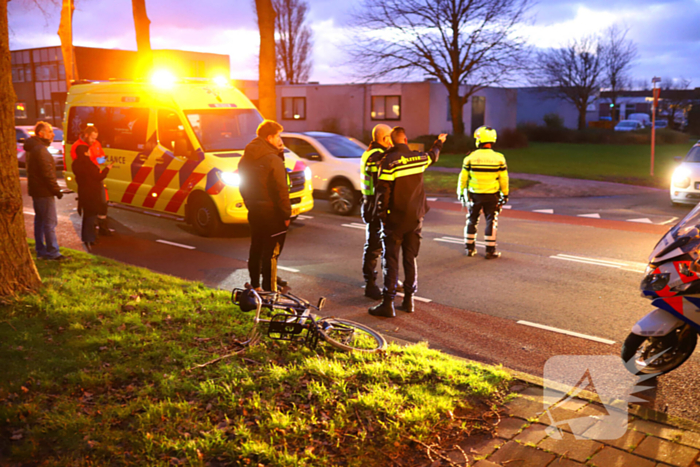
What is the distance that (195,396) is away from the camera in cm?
436

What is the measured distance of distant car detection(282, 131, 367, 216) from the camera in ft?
43.6

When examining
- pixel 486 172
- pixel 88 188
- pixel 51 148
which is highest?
pixel 51 148

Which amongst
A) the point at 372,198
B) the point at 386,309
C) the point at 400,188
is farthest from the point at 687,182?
the point at 386,309

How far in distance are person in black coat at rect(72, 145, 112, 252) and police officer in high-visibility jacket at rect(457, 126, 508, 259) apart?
5660 mm

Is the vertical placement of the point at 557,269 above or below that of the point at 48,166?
below

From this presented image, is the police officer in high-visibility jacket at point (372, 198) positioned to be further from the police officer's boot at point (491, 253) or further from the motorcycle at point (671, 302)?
the motorcycle at point (671, 302)

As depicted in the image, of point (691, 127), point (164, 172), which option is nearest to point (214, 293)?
point (164, 172)

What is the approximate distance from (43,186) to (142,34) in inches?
439

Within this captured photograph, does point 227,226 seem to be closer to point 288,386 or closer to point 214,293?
point 214,293

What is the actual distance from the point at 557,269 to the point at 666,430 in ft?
16.4

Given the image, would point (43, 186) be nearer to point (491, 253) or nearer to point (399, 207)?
point (399, 207)

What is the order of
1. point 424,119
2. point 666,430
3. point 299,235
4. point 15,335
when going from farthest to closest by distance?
point 424,119
point 299,235
point 15,335
point 666,430

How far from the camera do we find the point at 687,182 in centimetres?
1427

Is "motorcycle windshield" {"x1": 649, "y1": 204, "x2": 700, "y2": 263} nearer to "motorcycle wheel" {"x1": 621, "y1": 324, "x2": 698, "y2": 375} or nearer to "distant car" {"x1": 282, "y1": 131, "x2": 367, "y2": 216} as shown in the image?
"motorcycle wheel" {"x1": 621, "y1": 324, "x2": 698, "y2": 375}
